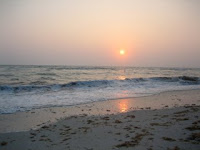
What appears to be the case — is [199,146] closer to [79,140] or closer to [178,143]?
[178,143]

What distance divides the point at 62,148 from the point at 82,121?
7.42ft

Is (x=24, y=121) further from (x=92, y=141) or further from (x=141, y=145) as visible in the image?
(x=141, y=145)

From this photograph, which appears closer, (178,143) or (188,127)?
(178,143)

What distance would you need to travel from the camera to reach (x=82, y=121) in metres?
6.21

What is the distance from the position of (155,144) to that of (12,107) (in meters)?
7.41

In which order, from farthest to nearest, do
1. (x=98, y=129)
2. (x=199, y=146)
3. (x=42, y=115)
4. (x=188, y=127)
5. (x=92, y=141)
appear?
1. (x=42, y=115)
2. (x=98, y=129)
3. (x=188, y=127)
4. (x=92, y=141)
5. (x=199, y=146)

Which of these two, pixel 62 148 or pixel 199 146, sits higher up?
pixel 199 146

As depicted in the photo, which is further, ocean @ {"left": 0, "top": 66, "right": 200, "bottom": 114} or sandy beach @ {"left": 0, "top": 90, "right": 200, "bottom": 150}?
ocean @ {"left": 0, "top": 66, "right": 200, "bottom": 114}

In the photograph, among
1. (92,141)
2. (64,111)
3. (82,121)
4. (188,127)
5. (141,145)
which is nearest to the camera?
(141,145)

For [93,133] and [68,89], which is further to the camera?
[68,89]

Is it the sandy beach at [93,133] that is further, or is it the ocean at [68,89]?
the ocean at [68,89]

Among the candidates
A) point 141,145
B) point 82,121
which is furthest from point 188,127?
point 82,121

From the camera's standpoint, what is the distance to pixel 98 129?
521cm

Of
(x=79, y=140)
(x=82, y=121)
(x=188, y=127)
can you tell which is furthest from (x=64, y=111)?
(x=188, y=127)
